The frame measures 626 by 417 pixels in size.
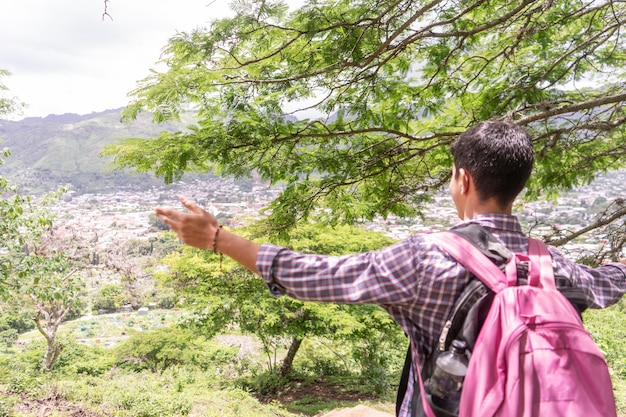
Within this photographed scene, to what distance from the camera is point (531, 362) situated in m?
0.83

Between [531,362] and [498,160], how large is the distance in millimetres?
471

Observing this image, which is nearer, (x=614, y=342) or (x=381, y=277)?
(x=381, y=277)

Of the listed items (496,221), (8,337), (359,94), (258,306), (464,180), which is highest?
(359,94)

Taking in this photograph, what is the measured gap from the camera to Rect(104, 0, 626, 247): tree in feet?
8.48

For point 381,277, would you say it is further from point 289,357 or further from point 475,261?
point 289,357

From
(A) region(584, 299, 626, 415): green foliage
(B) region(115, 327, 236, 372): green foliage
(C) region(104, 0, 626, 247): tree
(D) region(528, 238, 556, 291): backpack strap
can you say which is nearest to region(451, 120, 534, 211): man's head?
(D) region(528, 238, 556, 291): backpack strap

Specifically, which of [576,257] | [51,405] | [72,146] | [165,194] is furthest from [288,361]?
[72,146]

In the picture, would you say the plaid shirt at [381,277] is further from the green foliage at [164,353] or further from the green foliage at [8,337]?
the green foliage at [8,337]

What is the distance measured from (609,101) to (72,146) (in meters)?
137

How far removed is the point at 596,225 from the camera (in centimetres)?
344

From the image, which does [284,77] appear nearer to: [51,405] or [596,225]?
[596,225]

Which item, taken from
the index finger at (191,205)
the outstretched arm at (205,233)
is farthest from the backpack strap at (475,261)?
the index finger at (191,205)

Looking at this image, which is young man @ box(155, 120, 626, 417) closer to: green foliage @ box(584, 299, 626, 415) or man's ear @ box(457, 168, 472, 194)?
man's ear @ box(457, 168, 472, 194)

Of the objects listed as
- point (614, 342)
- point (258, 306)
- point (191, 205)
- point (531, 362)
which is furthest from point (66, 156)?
point (531, 362)
